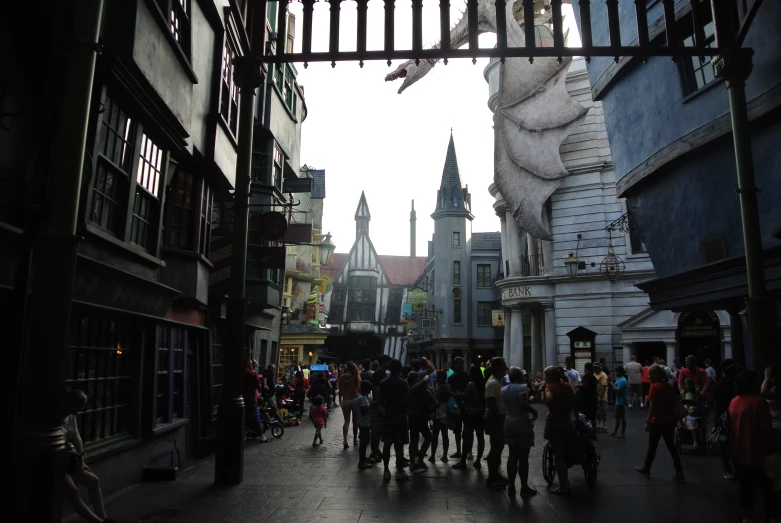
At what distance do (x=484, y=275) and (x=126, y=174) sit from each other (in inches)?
1793

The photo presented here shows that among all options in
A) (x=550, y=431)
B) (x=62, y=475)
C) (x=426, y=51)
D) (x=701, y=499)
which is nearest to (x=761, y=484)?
(x=701, y=499)

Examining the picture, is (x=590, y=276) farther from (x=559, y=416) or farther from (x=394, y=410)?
(x=559, y=416)

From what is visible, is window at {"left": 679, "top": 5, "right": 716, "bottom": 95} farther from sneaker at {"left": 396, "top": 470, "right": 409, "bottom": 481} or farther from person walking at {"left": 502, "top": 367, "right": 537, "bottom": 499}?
sneaker at {"left": 396, "top": 470, "right": 409, "bottom": 481}

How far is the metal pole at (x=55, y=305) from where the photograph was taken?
4121mm

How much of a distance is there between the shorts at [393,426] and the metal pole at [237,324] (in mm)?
2386

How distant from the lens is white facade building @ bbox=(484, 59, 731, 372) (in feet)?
86.8

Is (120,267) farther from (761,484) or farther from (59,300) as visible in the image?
(761,484)

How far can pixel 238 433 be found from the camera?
27.6 feet

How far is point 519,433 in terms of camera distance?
8172mm

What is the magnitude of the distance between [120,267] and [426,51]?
218 inches

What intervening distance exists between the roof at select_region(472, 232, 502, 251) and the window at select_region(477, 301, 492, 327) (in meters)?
5.06

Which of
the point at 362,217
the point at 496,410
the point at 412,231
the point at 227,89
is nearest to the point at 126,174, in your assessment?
the point at 227,89

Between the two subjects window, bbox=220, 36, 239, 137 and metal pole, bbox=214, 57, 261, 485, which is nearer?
metal pole, bbox=214, 57, 261, 485

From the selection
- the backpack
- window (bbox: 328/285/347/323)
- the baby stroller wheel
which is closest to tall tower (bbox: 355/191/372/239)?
window (bbox: 328/285/347/323)
